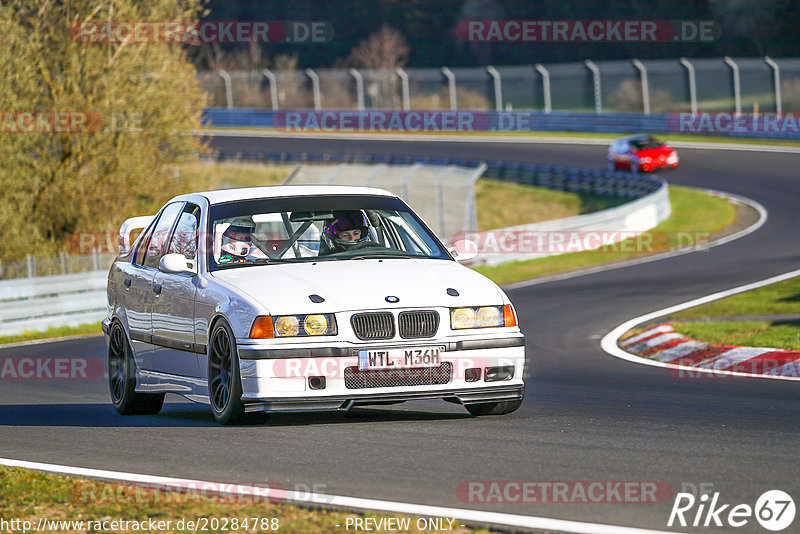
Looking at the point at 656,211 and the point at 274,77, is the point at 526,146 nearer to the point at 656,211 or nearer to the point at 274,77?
the point at 274,77

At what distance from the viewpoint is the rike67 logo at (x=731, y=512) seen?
525 cm

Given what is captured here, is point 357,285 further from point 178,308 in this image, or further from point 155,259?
point 155,259

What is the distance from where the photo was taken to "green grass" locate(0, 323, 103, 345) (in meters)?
19.4

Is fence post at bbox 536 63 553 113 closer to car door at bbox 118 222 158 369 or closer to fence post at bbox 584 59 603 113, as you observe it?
fence post at bbox 584 59 603 113

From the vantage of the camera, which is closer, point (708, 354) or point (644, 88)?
point (708, 354)

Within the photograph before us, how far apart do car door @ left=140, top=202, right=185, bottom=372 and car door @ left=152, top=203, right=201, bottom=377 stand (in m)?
0.03

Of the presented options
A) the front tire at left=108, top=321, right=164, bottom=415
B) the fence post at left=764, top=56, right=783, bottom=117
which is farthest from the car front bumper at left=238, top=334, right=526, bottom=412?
the fence post at left=764, top=56, right=783, bottom=117

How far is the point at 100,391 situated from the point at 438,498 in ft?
22.6

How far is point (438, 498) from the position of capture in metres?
5.87

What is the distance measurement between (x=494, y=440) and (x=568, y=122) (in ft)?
167

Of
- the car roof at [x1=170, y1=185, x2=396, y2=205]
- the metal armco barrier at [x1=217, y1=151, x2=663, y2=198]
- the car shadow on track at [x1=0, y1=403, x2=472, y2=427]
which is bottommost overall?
the metal armco barrier at [x1=217, y1=151, x2=663, y2=198]

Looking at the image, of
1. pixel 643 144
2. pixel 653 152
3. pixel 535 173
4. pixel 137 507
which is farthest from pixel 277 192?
pixel 643 144

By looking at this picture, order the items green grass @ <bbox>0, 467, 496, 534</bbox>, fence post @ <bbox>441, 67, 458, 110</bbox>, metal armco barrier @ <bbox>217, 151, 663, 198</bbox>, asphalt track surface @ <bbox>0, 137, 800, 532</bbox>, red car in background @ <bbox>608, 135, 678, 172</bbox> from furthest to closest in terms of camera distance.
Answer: fence post @ <bbox>441, 67, 458, 110</bbox> < red car in background @ <bbox>608, 135, 678, 172</bbox> < metal armco barrier @ <bbox>217, 151, 663, 198</bbox> < asphalt track surface @ <bbox>0, 137, 800, 532</bbox> < green grass @ <bbox>0, 467, 496, 534</bbox>

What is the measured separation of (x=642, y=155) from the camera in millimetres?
44500
